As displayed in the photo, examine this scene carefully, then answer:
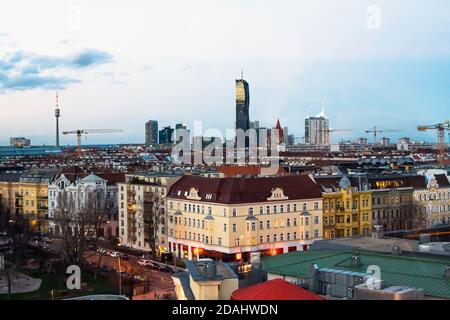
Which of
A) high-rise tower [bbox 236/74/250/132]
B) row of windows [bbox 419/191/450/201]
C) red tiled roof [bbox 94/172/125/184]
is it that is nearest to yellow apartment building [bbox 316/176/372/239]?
row of windows [bbox 419/191/450/201]

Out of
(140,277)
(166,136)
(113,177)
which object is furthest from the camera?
(166,136)

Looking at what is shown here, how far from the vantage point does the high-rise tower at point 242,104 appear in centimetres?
12961

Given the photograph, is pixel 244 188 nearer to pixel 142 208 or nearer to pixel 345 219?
pixel 345 219

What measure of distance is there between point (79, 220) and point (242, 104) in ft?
325

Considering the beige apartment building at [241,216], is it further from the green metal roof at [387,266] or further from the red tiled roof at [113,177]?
the green metal roof at [387,266]

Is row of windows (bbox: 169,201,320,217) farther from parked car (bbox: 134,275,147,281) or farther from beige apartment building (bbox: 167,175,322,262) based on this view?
parked car (bbox: 134,275,147,281)

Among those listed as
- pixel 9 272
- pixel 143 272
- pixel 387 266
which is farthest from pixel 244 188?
pixel 387 266

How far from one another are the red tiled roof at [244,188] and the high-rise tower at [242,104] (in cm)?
8752

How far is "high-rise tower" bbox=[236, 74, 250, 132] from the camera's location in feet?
425

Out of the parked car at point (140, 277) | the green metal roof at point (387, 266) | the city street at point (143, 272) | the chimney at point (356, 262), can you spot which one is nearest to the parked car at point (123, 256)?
the city street at point (143, 272)

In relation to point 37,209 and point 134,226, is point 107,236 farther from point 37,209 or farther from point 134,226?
point 37,209

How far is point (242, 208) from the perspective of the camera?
1398 inches

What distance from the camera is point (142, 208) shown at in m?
41.6
